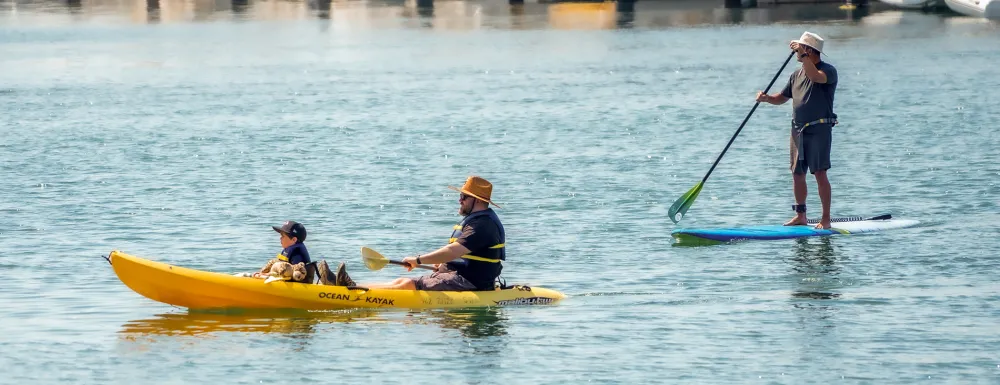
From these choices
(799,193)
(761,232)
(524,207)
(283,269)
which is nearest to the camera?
(283,269)

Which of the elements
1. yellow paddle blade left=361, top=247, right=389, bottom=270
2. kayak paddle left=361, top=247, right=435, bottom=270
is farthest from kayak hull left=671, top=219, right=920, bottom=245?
yellow paddle blade left=361, top=247, right=389, bottom=270

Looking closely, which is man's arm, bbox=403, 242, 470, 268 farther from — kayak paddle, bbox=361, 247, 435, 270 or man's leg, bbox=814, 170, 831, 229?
man's leg, bbox=814, 170, 831, 229

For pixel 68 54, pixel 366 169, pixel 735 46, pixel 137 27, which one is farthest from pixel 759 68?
pixel 137 27

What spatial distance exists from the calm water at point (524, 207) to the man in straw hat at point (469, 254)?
35 centimetres

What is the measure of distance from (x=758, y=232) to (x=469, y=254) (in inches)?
200

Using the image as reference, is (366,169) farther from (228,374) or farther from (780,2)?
(780,2)

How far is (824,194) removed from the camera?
1822cm

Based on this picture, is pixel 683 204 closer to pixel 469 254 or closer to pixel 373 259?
pixel 469 254

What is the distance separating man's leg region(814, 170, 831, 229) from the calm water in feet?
0.97

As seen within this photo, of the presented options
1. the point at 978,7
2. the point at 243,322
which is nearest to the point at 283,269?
the point at 243,322

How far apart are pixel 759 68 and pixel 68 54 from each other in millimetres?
28878

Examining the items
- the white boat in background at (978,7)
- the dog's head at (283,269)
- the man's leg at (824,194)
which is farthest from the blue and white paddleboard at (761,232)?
the white boat in background at (978,7)

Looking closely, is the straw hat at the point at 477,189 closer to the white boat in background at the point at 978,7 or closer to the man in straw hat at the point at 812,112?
the man in straw hat at the point at 812,112

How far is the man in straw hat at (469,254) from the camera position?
47.6 feet
